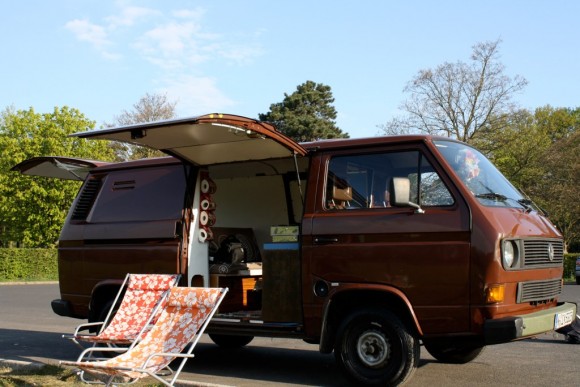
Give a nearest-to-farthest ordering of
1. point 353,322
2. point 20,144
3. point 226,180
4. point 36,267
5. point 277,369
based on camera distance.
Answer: point 353,322 → point 277,369 → point 226,180 → point 36,267 → point 20,144

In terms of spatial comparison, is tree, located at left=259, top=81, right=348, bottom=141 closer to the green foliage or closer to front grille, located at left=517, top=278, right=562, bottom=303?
the green foliage

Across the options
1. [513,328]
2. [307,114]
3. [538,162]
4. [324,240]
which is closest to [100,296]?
[324,240]

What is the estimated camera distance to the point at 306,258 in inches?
291

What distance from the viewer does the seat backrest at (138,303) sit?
A: 7.50 meters

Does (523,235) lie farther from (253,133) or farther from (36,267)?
(36,267)

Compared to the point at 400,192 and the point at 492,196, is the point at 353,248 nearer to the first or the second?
the point at 400,192

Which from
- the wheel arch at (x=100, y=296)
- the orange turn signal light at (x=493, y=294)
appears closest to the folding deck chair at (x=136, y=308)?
the wheel arch at (x=100, y=296)

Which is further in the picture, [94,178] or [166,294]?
[94,178]

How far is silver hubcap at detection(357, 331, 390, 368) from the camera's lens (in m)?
6.79

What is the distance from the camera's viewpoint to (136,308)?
786cm

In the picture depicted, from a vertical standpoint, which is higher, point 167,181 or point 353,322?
point 167,181

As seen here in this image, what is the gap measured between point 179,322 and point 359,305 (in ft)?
6.02

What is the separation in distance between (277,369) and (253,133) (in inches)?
116

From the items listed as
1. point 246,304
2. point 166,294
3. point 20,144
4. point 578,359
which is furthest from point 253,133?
point 20,144
